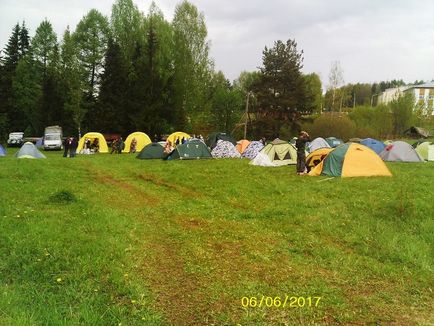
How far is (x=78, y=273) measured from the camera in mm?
5602

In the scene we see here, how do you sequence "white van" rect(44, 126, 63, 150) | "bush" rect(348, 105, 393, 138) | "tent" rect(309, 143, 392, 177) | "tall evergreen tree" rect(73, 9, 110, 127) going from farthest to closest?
"bush" rect(348, 105, 393, 138), "tall evergreen tree" rect(73, 9, 110, 127), "white van" rect(44, 126, 63, 150), "tent" rect(309, 143, 392, 177)

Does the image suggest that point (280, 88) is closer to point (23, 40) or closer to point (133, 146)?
point (133, 146)

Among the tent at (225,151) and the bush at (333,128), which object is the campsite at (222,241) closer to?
the tent at (225,151)

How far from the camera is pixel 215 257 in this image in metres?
6.49

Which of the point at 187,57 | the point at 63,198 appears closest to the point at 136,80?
the point at 187,57

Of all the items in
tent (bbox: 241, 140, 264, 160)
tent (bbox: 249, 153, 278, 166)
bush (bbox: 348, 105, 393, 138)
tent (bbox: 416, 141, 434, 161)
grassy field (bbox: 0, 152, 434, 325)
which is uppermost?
bush (bbox: 348, 105, 393, 138)

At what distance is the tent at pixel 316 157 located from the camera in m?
17.3

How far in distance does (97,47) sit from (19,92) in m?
13.0

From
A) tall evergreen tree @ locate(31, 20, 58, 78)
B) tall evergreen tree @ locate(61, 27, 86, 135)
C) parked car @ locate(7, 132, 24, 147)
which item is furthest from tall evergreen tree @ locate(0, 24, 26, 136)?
tall evergreen tree @ locate(61, 27, 86, 135)

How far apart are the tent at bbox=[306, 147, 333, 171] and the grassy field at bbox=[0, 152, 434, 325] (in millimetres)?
5217

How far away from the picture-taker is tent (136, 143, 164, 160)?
2541 cm

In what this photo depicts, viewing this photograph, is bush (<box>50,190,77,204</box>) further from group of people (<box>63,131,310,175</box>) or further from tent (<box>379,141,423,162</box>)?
tent (<box>379,141,423,162</box>)

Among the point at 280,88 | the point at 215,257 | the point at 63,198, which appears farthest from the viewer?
the point at 280,88

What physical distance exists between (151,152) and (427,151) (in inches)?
689
